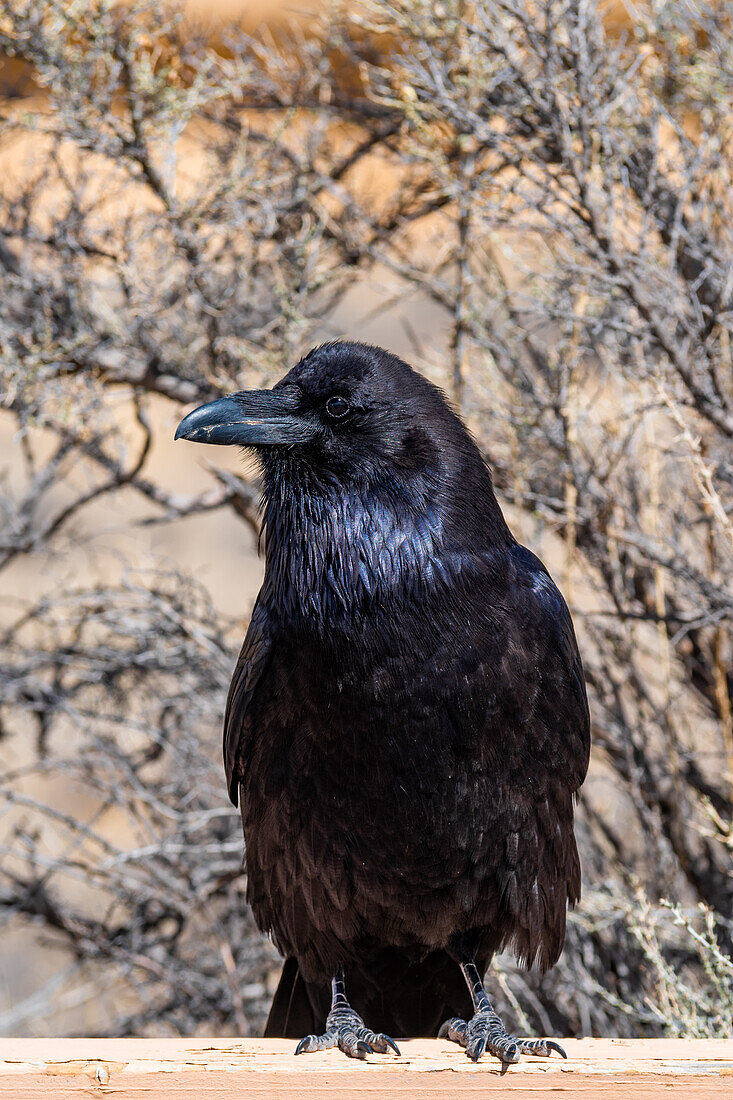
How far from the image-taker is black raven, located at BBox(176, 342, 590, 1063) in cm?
192

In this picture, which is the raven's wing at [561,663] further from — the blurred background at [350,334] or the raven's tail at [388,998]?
the raven's tail at [388,998]

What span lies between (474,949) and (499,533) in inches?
34.9

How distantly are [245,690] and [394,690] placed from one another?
398 millimetres

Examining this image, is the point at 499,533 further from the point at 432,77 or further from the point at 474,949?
the point at 432,77

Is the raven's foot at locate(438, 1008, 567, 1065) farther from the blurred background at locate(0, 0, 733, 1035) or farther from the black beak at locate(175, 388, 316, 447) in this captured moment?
the black beak at locate(175, 388, 316, 447)

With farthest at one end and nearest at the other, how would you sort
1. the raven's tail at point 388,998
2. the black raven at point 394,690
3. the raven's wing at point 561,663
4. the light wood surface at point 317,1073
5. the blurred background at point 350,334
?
the blurred background at point 350,334 < the raven's tail at point 388,998 < the raven's wing at point 561,663 < the black raven at point 394,690 < the light wood surface at point 317,1073

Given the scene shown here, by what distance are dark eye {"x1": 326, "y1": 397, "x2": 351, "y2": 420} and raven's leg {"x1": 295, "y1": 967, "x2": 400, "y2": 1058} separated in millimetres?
1104

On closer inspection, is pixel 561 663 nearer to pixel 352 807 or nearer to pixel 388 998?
pixel 352 807

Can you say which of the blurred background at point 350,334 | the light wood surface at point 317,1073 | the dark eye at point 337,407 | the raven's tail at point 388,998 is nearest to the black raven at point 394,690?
the dark eye at point 337,407

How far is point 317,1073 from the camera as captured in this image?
1648mm

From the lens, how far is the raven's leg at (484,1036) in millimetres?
1842

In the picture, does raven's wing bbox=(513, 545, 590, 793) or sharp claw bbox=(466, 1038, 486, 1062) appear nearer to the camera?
sharp claw bbox=(466, 1038, 486, 1062)

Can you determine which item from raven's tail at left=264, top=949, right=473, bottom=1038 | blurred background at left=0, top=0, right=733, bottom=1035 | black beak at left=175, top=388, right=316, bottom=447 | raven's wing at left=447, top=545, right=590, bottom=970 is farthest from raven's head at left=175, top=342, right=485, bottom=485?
raven's tail at left=264, top=949, right=473, bottom=1038

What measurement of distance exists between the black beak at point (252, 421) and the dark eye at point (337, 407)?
4cm
